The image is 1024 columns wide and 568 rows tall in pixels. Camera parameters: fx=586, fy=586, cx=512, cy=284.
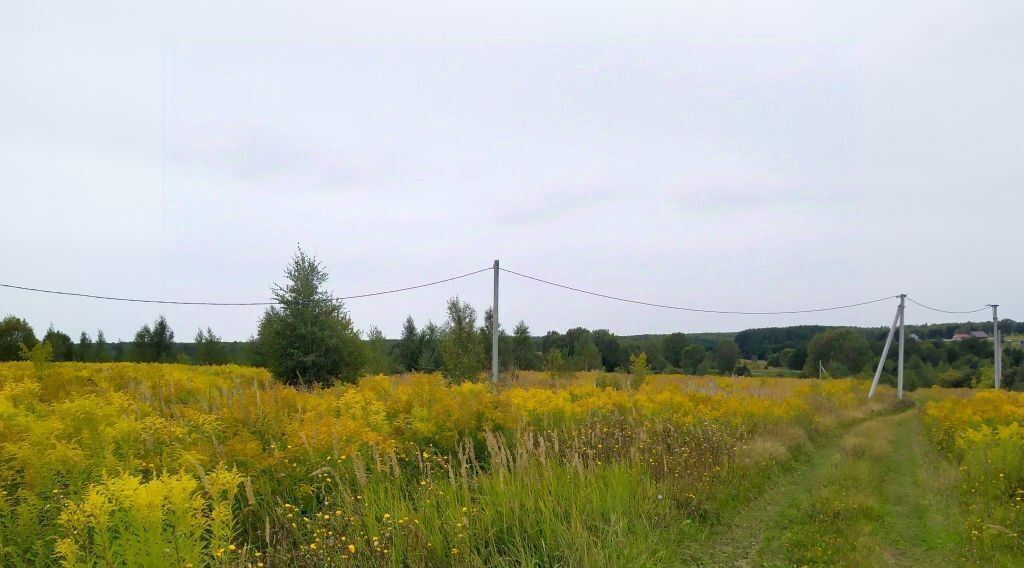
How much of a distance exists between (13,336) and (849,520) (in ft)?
151

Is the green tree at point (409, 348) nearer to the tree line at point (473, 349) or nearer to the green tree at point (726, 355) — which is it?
the tree line at point (473, 349)

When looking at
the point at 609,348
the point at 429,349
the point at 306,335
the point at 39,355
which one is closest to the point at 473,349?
the point at 306,335

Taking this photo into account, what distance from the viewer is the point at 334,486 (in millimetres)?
5707

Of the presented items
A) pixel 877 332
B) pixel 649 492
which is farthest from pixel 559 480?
pixel 877 332

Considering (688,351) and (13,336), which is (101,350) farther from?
(688,351)

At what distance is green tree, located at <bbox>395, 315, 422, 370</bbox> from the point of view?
57.2 m

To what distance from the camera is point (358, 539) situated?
164 inches

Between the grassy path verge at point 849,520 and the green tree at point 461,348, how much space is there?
13.7 meters

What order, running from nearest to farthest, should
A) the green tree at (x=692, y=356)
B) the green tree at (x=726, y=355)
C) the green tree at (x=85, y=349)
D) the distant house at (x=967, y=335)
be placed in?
the green tree at (x=85, y=349), the green tree at (x=692, y=356), the green tree at (x=726, y=355), the distant house at (x=967, y=335)

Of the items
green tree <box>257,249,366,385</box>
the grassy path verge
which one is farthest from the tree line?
the grassy path verge

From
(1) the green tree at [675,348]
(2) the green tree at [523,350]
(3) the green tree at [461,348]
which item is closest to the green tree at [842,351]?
(1) the green tree at [675,348]

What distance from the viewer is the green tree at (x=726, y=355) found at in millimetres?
69775

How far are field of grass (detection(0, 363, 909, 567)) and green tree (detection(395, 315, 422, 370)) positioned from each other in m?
48.1

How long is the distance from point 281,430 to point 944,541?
7873 mm
